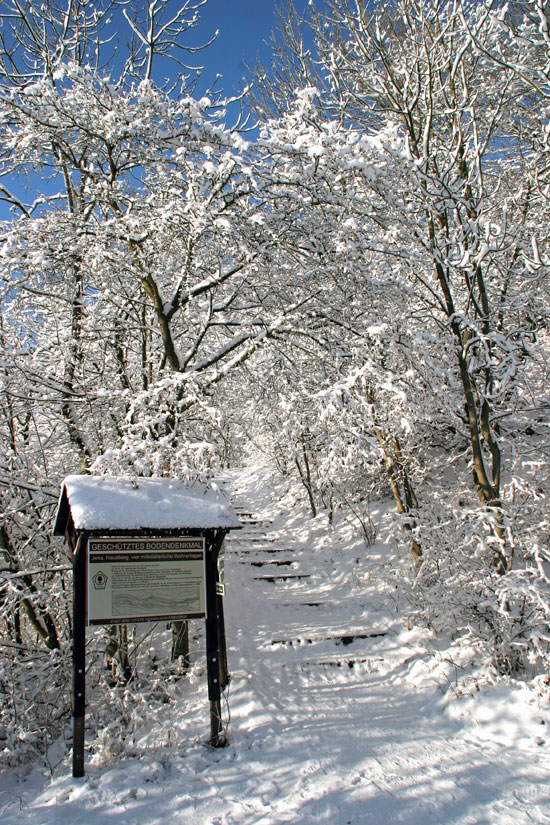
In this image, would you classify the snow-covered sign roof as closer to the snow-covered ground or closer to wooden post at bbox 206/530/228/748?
wooden post at bbox 206/530/228/748

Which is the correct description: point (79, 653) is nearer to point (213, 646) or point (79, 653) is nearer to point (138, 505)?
point (213, 646)

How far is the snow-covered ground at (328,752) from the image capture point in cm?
364

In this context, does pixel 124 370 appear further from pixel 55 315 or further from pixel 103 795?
pixel 103 795

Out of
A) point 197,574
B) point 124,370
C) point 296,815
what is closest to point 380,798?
point 296,815

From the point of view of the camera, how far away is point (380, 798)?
12.2 ft

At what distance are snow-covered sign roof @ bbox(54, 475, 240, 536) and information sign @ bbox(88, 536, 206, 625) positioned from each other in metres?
0.26

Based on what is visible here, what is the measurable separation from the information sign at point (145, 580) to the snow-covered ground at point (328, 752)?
120cm

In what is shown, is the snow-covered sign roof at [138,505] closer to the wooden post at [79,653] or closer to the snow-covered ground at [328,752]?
the wooden post at [79,653]

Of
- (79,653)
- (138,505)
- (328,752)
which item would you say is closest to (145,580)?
(138,505)

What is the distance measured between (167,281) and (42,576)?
5.17m

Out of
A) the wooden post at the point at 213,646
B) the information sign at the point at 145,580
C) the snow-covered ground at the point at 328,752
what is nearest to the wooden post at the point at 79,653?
the information sign at the point at 145,580

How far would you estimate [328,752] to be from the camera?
4.36m

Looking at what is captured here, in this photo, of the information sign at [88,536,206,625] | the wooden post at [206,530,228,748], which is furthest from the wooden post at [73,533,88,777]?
the wooden post at [206,530,228,748]

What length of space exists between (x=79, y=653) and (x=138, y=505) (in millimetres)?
1406
